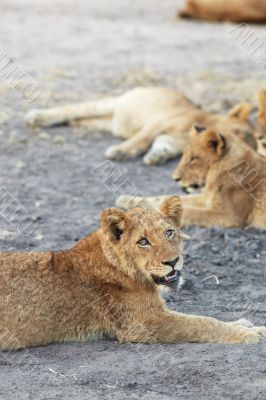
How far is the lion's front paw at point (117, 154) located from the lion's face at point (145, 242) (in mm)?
3807

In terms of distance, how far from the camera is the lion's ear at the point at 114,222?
4.89m

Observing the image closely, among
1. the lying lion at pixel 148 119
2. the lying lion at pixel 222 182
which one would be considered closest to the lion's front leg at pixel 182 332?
the lying lion at pixel 222 182

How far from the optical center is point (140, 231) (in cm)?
487

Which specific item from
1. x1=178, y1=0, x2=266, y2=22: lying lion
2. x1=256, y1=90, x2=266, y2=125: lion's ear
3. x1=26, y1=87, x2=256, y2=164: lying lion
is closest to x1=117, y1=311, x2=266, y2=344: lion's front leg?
x1=26, y1=87, x2=256, y2=164: lying lion

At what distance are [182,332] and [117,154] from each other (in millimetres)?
4108

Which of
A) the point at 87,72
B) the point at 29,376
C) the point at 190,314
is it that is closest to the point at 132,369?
the point at 29,376

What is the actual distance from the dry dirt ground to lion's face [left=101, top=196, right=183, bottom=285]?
1.30ft

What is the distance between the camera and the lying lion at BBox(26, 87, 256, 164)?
8766 millimetres

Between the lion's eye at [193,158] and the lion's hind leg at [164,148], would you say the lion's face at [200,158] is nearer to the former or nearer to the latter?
the lion's eye at [193,158]

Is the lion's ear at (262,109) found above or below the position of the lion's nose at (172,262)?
below

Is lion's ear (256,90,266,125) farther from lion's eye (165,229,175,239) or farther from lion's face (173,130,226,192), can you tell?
lion's eye (165,229,175,239)

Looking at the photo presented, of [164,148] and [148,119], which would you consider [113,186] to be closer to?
[164,148]

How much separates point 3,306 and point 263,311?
5.00ft

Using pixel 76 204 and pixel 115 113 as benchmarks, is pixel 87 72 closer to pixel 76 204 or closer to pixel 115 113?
pixel 115 113
